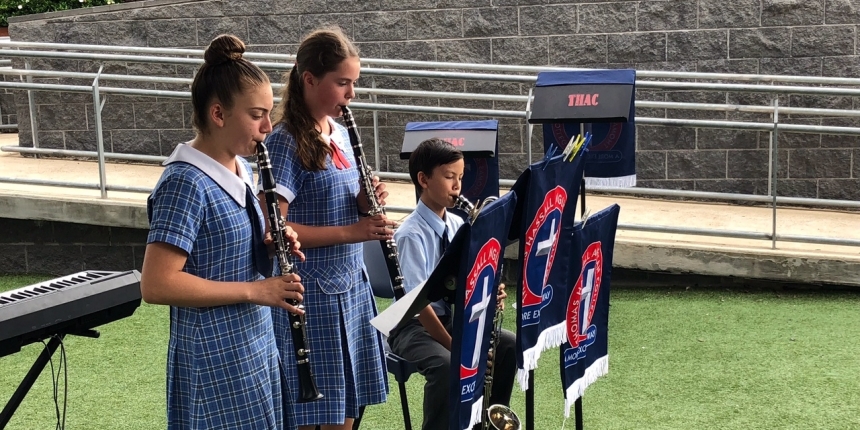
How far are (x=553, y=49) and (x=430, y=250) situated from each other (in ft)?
15.0

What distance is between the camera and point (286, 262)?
2.81 meters

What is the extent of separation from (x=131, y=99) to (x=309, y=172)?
18.9ft

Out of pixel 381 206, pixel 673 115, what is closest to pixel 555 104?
pixel 381 206

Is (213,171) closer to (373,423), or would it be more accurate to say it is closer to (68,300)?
(68,300)

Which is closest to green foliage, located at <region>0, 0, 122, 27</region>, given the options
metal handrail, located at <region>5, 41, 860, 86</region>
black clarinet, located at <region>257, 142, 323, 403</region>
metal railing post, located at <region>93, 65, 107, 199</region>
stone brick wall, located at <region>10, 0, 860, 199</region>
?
stone brick wall, located at <region>10, 0, 860, 199</region>

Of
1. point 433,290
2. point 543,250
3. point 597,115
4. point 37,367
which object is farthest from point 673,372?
point 37,367

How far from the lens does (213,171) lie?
8.59 feet

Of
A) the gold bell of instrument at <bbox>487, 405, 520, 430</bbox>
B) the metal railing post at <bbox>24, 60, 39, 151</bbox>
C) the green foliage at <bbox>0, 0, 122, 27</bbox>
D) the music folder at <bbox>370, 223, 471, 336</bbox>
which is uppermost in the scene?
the green foliage at <bbox>0, 0, 122, 27</bbox>

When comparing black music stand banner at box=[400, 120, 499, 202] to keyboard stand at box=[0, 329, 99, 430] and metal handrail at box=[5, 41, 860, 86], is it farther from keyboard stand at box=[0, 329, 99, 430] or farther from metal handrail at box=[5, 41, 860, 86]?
keyboard stand at box=[0, 329, 99, 430]

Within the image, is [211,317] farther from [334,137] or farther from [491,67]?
[491,67]

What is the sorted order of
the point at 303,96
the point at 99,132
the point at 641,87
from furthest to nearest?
the point at 99,132 < the point at 641,87 < the point at 303,96

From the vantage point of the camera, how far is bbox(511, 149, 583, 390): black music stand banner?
329 cm

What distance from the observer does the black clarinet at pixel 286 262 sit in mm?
2836

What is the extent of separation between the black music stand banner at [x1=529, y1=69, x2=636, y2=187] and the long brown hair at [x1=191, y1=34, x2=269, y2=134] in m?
3.04
